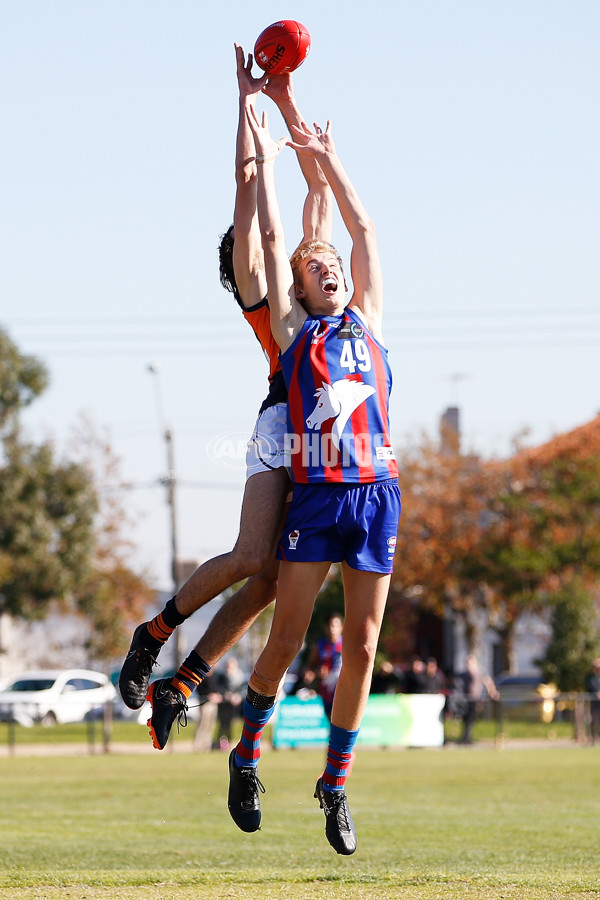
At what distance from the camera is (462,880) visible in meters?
6.42

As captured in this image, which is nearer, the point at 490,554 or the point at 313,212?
the point at 313,212

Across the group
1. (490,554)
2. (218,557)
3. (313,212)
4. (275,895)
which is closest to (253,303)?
(313,212)

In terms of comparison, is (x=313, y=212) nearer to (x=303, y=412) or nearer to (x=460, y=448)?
(x=303, y=412)

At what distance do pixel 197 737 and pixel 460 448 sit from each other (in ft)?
83.9

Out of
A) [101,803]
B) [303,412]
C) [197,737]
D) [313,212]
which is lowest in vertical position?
[197,737]

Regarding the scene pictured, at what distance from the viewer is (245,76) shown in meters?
6.62

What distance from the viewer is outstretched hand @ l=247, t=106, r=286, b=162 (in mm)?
6398

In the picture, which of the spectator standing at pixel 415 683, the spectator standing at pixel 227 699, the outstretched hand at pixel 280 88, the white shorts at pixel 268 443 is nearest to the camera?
the white shorts at pixel 268 443

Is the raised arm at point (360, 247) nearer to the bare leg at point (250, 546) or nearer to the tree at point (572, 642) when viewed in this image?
the bare leg at point (250, 546)

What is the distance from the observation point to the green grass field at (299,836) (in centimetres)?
629

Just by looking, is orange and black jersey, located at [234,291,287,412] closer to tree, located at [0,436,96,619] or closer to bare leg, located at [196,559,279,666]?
bare leg, located at [196,559,279,666]

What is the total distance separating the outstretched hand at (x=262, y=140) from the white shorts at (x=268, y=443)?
4.04ft

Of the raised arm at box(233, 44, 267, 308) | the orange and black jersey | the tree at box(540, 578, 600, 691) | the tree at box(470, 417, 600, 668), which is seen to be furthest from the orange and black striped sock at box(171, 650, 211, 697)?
the tree at box(470, 417, 600, 668)

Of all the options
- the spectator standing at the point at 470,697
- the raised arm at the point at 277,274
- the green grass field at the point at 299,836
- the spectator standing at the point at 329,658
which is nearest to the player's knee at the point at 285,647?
the green grass field at the point at 299,836
